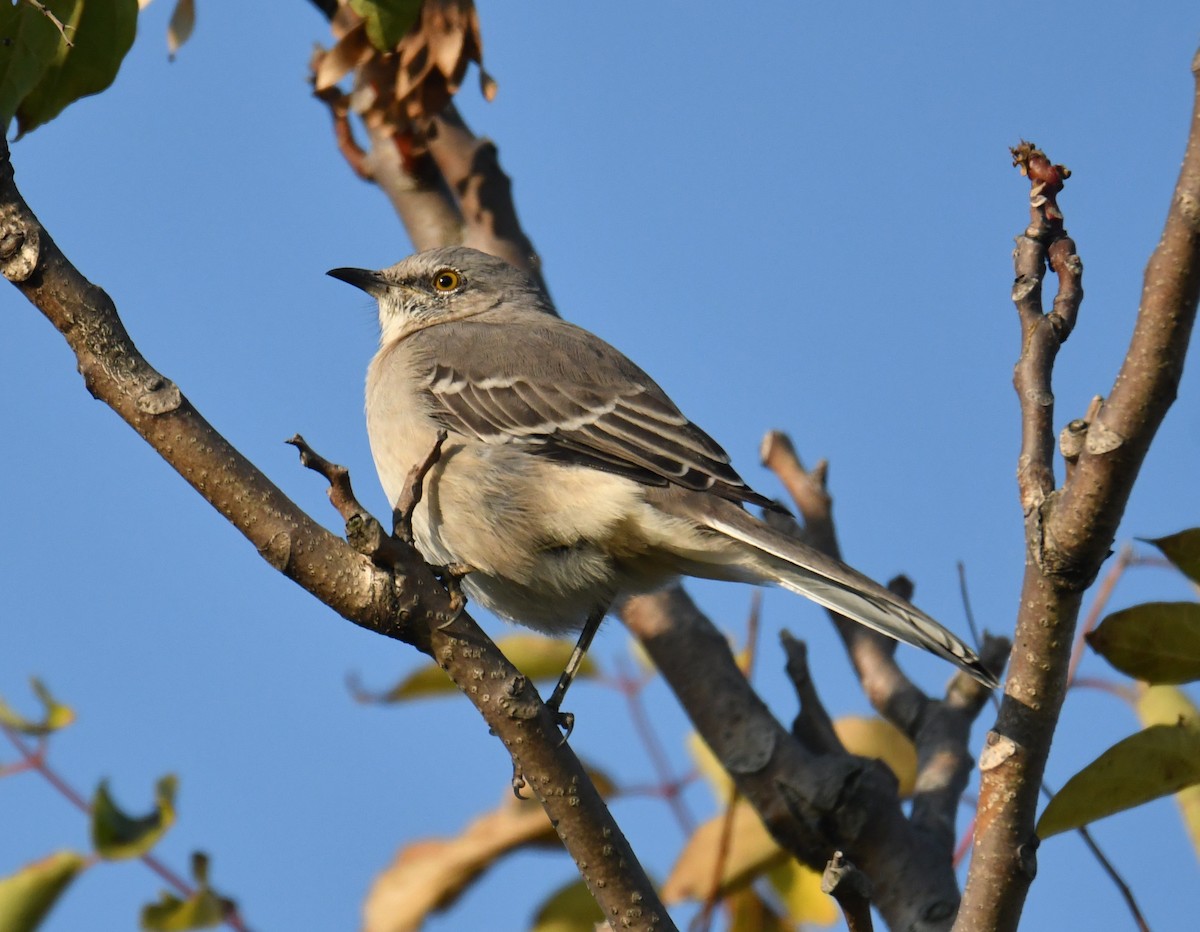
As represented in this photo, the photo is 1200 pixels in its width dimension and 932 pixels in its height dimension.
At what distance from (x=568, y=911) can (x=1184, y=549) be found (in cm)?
238

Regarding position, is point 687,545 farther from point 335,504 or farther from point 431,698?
point 335,504

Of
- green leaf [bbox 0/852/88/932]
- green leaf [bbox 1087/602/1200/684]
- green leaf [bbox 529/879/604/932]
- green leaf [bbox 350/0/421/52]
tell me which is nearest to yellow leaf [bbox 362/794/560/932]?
green leaf [bbox 529/879/604/932]

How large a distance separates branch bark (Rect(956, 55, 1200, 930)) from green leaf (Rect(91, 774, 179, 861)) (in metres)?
1.98

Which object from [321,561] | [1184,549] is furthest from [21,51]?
[1184,549]

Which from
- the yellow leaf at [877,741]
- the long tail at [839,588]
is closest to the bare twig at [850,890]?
the long tail at [839,588]

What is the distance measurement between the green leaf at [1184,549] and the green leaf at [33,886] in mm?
2881

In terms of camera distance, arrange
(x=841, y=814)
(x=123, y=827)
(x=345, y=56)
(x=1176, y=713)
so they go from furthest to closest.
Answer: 1. (x=345, y=56)
2. (x=841, y=814)
3. (x=1176, y=713)
4. (x=123, y=827)

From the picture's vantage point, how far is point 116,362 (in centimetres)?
318

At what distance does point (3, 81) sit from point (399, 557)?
4.58 ft

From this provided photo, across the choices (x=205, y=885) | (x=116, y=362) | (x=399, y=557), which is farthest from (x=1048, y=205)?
(x=205, y=885)

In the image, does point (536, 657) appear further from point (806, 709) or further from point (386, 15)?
point (386, 15)

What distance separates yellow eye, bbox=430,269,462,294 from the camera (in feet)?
23.5

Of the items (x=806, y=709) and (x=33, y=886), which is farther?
(x=806, y=709)

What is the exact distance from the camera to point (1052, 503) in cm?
284
